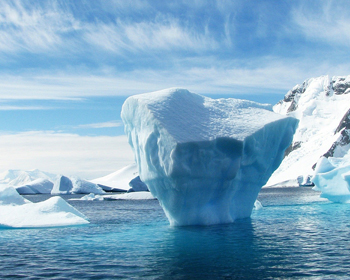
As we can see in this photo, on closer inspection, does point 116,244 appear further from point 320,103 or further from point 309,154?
point 320,103

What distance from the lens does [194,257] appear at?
11.1 m

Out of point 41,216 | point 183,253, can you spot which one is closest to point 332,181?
point 41,216

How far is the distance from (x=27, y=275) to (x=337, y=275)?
692cm

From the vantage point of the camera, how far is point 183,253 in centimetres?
1176

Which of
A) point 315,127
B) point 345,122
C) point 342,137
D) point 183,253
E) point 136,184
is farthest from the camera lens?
point 315,127

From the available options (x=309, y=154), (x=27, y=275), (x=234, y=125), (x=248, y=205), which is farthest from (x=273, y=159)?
(x=309, y=154)

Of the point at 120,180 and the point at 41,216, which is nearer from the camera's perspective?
the point at 41,216

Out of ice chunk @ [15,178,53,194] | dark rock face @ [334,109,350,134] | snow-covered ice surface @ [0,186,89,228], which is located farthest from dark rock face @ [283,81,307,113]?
snow-covered ice surface @ [0,186,89,228]

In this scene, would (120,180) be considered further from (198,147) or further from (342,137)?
(198,147)

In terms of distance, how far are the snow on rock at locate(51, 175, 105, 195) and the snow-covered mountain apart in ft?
199

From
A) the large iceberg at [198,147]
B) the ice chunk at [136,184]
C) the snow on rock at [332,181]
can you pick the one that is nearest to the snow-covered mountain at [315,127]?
the ice chunk at [136,184]

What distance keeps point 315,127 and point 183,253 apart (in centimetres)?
15152

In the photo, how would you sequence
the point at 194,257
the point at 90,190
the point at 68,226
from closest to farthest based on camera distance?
the point at 194,257 < the point at 68,226 < the point at 90,190

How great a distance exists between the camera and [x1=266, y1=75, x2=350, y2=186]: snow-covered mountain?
426 ft
